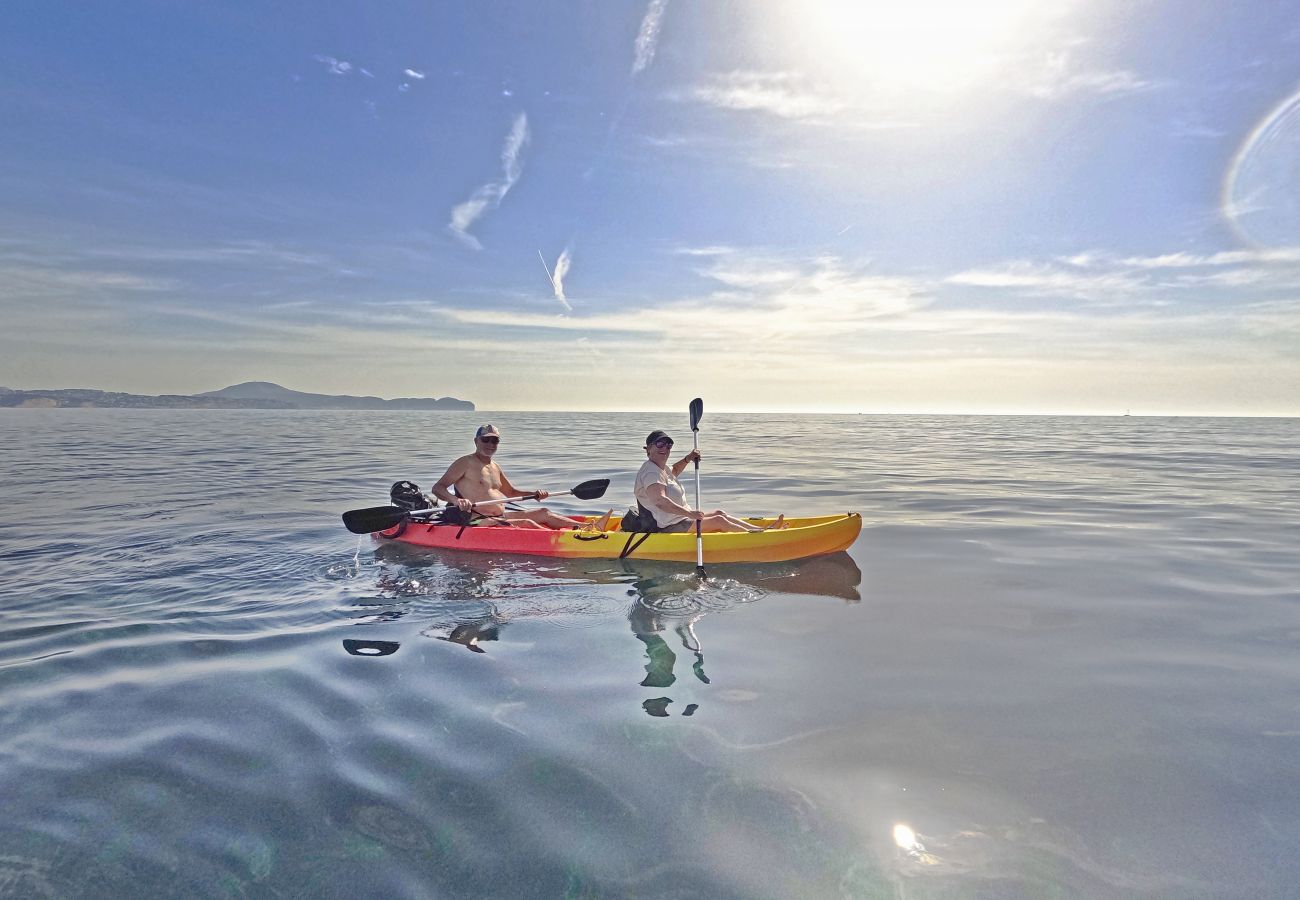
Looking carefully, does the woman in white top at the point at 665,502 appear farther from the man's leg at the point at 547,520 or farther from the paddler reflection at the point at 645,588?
the man's leg at the point at 547,520

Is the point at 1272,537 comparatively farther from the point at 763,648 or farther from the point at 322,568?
the point at 322,568

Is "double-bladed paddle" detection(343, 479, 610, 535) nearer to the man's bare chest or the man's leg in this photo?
the man's bare chest

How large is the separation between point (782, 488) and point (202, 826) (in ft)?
55.4

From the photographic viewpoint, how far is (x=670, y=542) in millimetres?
9672

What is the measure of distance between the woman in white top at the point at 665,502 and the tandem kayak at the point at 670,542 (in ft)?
1.32

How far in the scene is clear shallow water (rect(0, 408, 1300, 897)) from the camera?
126 inches

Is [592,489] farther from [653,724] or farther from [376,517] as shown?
[653,724]

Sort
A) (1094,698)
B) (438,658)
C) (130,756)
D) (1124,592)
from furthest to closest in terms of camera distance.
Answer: (1124,592) < (438,658) < (1094,698) < (130,756)

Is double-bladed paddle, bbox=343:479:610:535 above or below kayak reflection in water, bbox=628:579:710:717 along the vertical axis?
above

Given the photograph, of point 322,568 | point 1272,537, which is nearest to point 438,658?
point 322,568

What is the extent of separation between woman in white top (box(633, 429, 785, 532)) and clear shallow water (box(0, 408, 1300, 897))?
33.0 inches

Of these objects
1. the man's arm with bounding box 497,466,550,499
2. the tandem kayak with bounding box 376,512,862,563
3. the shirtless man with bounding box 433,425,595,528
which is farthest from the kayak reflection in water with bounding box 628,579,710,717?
the man's arm with bounding box 497,466,550,499

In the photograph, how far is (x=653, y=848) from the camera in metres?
3.29

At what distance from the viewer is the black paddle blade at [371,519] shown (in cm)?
998
